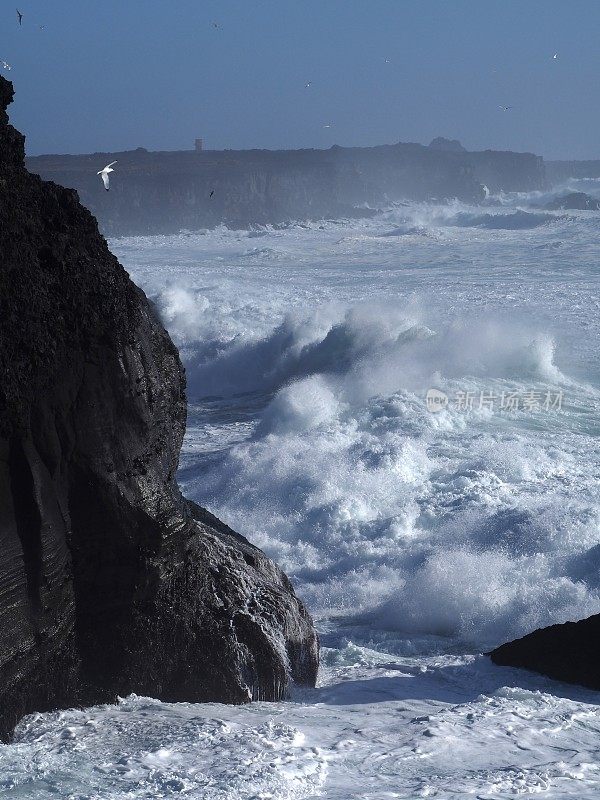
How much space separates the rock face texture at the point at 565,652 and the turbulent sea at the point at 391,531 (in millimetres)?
114

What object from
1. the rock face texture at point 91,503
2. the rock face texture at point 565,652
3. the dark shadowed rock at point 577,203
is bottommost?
the rock face texture at point 565,652

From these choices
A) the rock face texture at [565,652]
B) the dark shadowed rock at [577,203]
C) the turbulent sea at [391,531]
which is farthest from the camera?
the dark shadowed rock at [577,203]

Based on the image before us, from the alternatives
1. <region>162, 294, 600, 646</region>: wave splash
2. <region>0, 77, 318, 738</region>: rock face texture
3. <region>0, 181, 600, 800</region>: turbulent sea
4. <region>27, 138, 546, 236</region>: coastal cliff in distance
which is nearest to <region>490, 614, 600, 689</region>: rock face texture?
<region>0, 181, 600, 800</region>: turbulent sea

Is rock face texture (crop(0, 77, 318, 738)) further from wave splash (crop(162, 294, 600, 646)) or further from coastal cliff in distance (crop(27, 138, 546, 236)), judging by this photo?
coastal cliff in distance (crop(27, 138, 546, 236))

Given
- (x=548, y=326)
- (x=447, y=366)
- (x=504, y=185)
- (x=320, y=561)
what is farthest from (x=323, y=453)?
(x=504, y=185)

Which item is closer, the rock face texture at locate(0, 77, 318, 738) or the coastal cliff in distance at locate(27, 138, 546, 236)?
the rock face texture at locate(0, 77, 318, 738)

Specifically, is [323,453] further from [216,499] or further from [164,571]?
[164,571]

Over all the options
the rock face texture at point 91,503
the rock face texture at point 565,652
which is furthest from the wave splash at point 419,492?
the rock face texture at point 91,503

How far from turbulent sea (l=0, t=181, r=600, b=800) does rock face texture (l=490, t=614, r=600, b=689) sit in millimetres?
114

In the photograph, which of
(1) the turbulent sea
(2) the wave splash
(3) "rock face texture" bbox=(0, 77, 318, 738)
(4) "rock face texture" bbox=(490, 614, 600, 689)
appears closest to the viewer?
(1) the turbulent sea

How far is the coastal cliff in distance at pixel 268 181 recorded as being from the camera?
6988 centimetres

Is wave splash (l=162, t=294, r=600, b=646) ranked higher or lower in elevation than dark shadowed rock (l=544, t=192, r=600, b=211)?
lower

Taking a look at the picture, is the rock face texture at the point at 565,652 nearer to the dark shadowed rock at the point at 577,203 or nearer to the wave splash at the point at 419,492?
the wave splash at the point at 419,492

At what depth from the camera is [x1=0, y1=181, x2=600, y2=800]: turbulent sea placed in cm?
519
